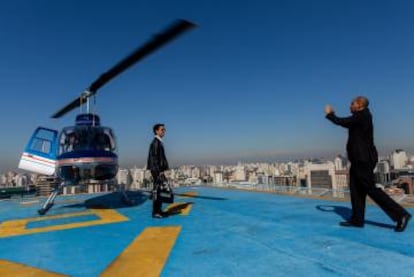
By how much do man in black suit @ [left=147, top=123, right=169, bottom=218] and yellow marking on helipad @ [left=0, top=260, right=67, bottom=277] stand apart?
3.17 m

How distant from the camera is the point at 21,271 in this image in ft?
10.3

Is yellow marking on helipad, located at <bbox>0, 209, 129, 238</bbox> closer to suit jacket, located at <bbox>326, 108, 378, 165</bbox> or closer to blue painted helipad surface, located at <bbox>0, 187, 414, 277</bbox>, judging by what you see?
blue painted helipad surface, located at <bbox>0, 187, 414, 277</bbox>

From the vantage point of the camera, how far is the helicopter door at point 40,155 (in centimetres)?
820

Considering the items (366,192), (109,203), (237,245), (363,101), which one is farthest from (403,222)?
(109,203)

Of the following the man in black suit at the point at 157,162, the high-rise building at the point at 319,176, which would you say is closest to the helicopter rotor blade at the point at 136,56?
the man in black suit at the point at 157,162

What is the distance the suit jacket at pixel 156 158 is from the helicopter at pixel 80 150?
1.66m

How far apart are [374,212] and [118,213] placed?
5.94 meters

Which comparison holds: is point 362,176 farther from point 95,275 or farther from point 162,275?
point 95,275

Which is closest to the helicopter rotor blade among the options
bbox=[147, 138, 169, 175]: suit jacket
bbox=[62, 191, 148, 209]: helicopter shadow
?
A: bbox=[147, 138, 169, 175]: suit jacket

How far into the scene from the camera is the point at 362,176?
4.50 metres

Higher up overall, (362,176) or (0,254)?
(362,176)

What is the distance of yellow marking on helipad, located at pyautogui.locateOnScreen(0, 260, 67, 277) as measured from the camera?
3023 millimetres

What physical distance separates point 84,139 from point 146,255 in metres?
4.94

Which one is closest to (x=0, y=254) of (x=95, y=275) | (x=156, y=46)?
(x=95, y=275)
